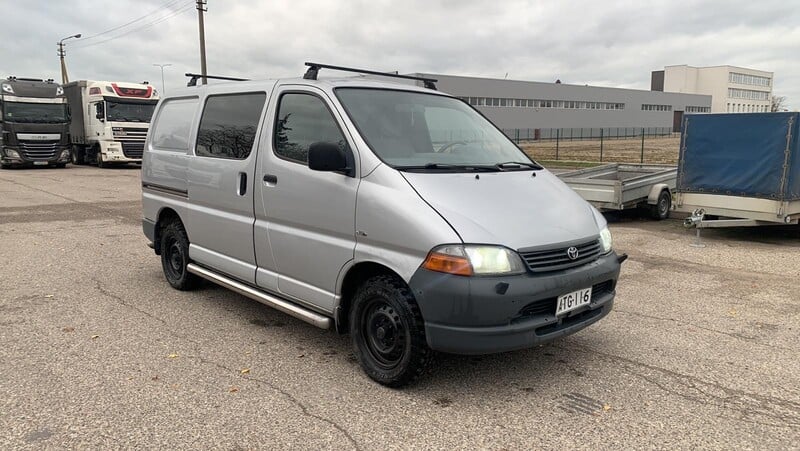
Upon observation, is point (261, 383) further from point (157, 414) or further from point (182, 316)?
point (182, 316)

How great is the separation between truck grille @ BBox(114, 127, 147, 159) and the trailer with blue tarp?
2225 cm

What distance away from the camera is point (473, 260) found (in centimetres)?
334

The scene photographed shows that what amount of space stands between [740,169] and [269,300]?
7.84 meters

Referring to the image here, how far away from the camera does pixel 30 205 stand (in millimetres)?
13289

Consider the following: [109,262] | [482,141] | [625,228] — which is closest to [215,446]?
[482,141]

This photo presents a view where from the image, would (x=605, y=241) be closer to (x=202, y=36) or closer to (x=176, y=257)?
(x=176, y=257)

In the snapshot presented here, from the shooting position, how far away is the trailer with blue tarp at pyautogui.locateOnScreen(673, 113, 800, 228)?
340 inches

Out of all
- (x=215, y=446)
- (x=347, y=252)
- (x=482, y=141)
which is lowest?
(x=215, y=446)

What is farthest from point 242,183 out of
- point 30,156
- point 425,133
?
point 30,156

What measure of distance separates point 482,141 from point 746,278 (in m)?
4.10

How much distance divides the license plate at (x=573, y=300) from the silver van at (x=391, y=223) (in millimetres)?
12

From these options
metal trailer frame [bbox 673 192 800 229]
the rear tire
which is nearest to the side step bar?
the rear tire

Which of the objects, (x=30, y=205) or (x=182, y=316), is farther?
(x=30, y=205)

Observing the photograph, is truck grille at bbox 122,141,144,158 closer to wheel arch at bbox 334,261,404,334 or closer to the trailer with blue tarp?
the trailer with blue tarp
